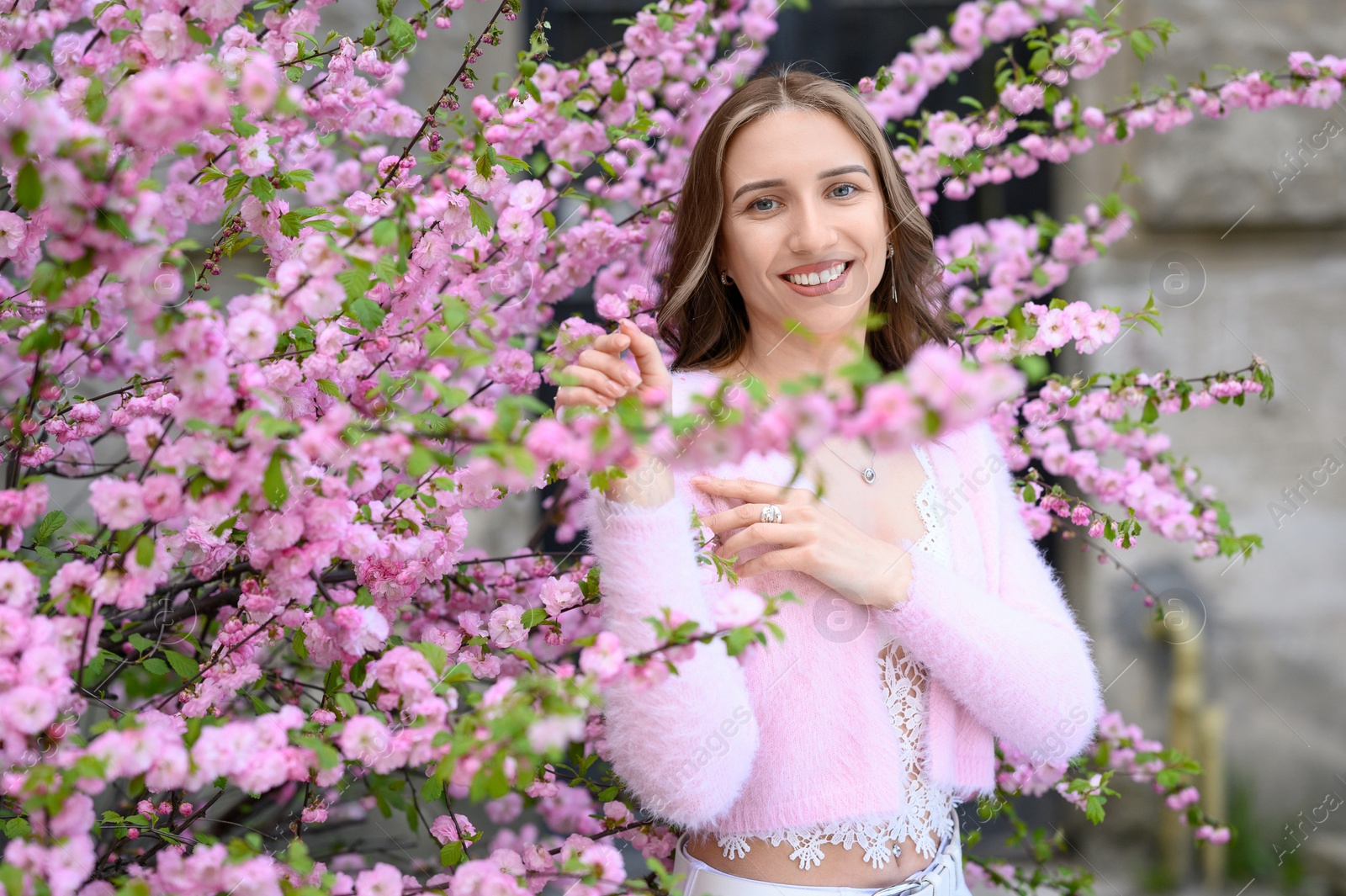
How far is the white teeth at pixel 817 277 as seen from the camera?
1312 mm

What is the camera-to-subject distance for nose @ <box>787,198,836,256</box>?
1275 mm

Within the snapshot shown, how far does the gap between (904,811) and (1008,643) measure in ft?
0.81

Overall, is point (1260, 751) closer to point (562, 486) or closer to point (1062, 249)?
point (1062, 249)

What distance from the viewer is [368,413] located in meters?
1.09

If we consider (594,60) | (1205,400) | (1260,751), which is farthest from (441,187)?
(1260,751)

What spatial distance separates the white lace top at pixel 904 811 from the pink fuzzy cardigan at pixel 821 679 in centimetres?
2

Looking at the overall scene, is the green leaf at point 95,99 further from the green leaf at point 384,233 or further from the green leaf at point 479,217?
the green leaf at point 479,217

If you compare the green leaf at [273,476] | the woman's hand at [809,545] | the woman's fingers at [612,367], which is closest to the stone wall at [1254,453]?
the woman's hand at [809,545]

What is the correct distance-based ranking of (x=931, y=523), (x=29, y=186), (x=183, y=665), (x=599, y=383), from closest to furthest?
(x=29, y=186) < (x=599, y=383) < (x=183, y=665) < (x=931, y=523)

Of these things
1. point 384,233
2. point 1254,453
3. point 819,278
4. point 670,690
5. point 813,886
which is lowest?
point 1254,453

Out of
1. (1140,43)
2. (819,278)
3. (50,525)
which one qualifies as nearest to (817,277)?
(819,278)

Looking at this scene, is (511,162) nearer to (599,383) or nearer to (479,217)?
(479,217)

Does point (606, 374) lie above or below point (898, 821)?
above

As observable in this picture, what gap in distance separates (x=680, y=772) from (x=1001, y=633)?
434 mm
